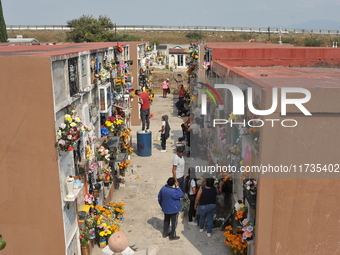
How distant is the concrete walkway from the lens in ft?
27.1

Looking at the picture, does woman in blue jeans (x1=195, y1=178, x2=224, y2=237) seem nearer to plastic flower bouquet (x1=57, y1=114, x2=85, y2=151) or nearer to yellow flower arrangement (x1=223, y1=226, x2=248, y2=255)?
yellow flower arrangement (x1=223, y1=226, x2=248, y2=255)

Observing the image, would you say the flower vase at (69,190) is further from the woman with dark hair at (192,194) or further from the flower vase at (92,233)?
the woman with dark hair at (192,194)

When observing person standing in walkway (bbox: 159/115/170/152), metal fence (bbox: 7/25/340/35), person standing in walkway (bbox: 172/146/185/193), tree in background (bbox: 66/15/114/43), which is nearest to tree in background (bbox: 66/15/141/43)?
tree in background (bbox: 66/15/114/43)

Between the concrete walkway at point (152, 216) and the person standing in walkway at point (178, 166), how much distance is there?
38.2 inches

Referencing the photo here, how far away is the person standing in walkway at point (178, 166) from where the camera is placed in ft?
31.5

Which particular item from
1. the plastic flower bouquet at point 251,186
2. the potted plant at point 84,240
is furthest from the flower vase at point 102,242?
the plastic flower bouquet at point 251,186

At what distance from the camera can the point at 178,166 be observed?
980 centimetres

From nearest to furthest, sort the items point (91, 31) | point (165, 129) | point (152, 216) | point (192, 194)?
1. point (192, 194)
2. point (152, 216)
3. point (165, 129)
4. point (91, 31)

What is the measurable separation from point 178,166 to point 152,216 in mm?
1384

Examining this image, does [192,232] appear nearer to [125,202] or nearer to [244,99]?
[125,202]

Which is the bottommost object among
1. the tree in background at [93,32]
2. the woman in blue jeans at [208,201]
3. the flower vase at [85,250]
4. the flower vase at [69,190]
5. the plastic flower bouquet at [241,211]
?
the flower vase at [85,250]

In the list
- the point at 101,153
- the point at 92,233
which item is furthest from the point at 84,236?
the point at 101,153

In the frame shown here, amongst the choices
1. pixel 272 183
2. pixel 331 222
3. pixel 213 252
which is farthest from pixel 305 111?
pixel 213 252

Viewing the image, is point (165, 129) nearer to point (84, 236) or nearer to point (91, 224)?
point (91, 224)
